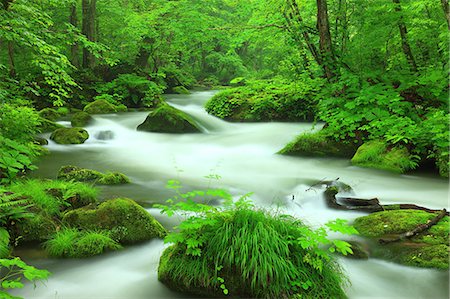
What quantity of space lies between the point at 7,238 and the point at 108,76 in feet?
53.1

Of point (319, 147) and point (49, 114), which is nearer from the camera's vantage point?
point (319, 147)

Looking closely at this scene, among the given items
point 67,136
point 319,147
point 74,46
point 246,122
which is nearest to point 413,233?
point 319,147

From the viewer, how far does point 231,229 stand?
10.5ft

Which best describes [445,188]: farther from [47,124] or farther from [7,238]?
[47,124]

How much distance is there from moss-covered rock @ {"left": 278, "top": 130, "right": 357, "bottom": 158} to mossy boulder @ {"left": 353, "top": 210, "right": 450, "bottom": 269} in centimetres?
441

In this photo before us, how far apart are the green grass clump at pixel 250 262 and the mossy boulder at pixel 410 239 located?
895mm

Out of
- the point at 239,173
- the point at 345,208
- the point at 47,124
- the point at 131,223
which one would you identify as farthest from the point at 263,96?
the point at 131,223

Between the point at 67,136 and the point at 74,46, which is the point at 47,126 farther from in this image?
the point at 74,46

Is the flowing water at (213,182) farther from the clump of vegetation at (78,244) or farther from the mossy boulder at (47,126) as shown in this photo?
the mossy boulder at (47,126)

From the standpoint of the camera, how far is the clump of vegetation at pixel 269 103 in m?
12.8

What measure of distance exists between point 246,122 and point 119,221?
977 cm

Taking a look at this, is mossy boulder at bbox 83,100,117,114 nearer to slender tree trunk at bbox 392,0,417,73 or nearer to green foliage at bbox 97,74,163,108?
green foliage at bbox 97,74,163,108

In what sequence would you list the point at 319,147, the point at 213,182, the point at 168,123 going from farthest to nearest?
the point at 168,123 < the point at 319,147 < the point at 213,182

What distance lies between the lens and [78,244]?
3986 millimetres
